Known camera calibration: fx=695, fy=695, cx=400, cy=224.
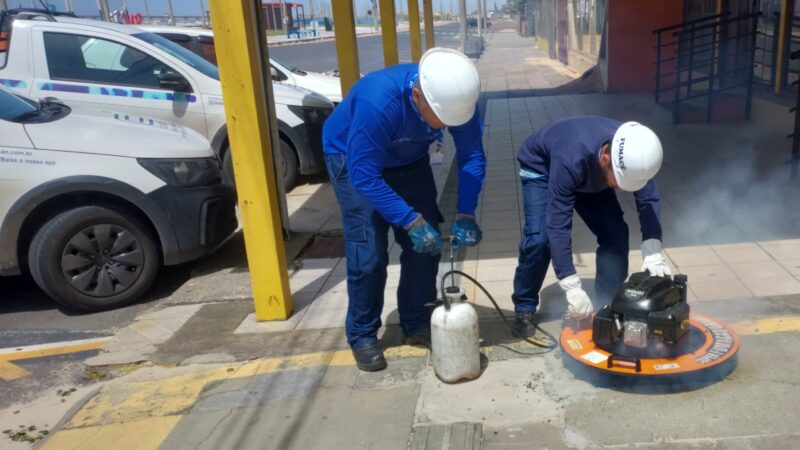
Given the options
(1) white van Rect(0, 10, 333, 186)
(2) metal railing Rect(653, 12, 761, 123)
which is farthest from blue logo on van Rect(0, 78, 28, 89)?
(2) metal railing Rect(653, 12, 761, 123)

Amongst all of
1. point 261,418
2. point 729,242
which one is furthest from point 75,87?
point 729,242

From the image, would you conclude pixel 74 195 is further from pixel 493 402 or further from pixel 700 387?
pixel 700 387

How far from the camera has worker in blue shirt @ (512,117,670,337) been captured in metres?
3.11

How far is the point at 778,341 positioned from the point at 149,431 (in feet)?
10.4

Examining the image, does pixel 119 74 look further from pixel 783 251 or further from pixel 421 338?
pixel 783 251

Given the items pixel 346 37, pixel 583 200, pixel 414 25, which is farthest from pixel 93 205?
pixel 414 25

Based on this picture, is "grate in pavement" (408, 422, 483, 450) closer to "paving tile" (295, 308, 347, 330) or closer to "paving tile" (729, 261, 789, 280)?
"paving tile" (295, 308, 347, 330)

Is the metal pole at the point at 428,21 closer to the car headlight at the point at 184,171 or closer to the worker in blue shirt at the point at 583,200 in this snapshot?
the car headlight at the point at 184,171

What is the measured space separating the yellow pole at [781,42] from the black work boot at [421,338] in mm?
6656

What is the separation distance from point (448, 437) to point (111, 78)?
18.9ft

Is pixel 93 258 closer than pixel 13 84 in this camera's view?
Yes

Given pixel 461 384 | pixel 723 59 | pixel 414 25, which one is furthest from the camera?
pixel 414 25

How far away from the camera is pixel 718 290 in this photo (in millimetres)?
4262

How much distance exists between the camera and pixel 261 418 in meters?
3.38
